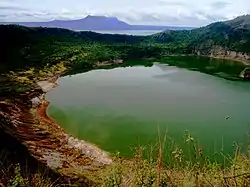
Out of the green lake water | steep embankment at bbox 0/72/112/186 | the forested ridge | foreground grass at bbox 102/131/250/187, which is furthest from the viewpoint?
the forested ridge

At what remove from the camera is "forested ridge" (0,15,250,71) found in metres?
44.4

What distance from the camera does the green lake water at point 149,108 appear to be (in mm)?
19325

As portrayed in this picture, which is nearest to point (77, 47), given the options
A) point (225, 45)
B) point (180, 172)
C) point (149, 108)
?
point (225, 45)

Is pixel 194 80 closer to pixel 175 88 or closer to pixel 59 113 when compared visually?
pixel 175 88

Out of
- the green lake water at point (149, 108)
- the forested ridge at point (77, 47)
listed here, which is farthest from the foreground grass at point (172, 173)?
the forested ridge at point (77, 47)

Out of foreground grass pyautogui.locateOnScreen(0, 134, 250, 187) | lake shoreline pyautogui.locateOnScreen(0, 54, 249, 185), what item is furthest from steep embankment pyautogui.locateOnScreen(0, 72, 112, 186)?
foreground grass pyautogui.locateOnScreen(0, 134, 250, 187)

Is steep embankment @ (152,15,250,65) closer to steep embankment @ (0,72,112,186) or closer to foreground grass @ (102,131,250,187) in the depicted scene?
steep embankment @ (0,72,112,186)

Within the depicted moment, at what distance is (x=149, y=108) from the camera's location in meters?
25.5

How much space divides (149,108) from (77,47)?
32873 mm

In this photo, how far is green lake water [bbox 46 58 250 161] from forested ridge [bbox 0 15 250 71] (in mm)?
7102

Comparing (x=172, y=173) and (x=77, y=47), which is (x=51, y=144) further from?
(x=77, y=47)

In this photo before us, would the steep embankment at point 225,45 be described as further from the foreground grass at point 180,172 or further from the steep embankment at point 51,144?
the foreground grass at point 180,172

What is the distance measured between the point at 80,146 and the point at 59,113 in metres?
6.97

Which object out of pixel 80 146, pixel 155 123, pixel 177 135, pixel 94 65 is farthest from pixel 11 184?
pixel 94 65
